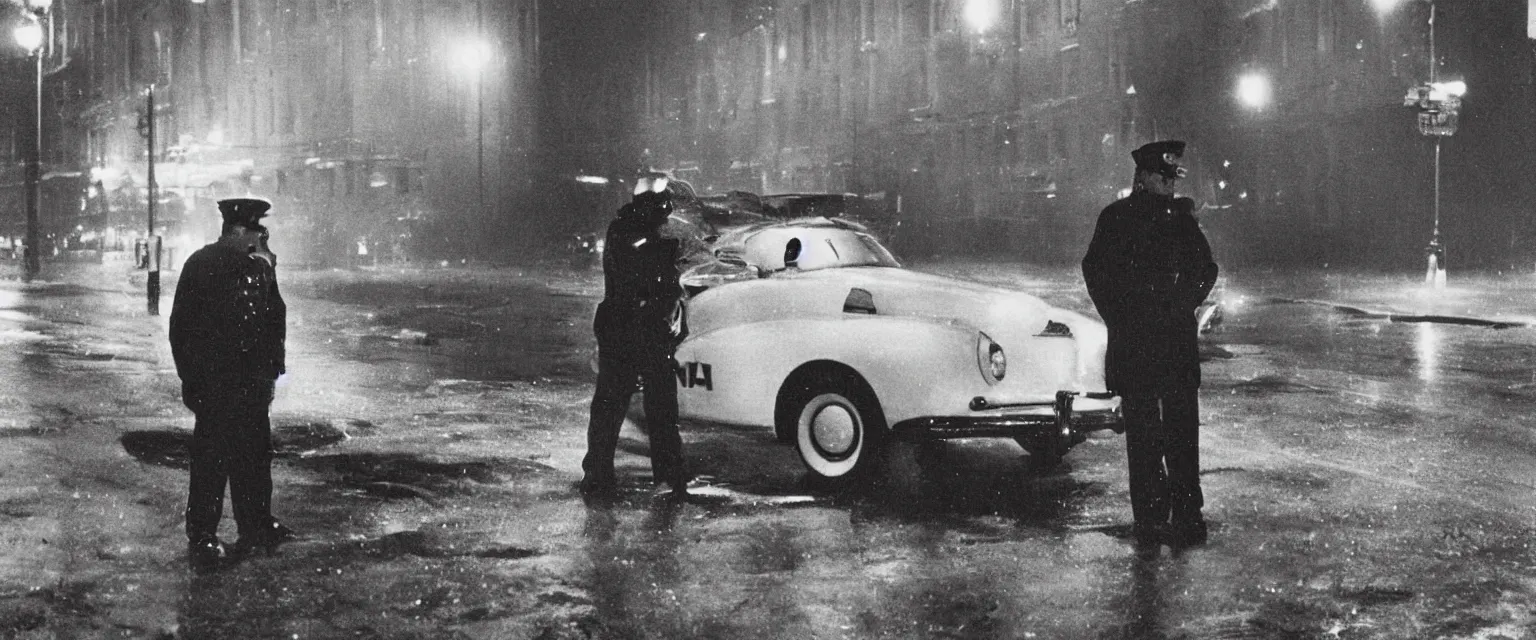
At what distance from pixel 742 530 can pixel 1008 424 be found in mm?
1500

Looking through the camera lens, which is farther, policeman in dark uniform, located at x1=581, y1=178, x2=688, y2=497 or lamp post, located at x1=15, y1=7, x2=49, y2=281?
lamp post, located at x1=15, y1=7, x2=49, y2=281

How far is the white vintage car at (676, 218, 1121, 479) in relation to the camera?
24.2ft

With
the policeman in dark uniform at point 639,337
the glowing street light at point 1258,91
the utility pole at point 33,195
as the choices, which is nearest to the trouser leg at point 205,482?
the policeman in dark uniform at point 639,337

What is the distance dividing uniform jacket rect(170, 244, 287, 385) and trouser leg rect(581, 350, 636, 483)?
190cm

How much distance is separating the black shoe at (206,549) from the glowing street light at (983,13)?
52.0 meters

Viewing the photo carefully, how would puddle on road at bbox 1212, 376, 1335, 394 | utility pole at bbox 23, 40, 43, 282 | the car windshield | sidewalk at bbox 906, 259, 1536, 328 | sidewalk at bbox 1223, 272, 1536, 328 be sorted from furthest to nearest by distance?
1. utility pole at bbox 23, 40, 43, 282
2. sidewalk at bbox 906, 259, 1536, 328
3. sidewalk at bbox 1223, 272, 1536, 328
4. puddle on road at bbox 1212, 376, 1335, 394
5. the car windshield

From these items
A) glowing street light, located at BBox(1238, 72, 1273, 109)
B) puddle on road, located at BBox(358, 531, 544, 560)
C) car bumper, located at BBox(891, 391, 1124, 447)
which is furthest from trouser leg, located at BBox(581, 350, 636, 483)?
glowing street light, located at BBox(1238, 72, 1273, 109)

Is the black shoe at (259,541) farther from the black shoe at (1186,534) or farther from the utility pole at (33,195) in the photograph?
the utility pole at (33,195)

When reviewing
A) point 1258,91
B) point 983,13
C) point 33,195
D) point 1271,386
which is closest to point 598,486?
point 1271,386

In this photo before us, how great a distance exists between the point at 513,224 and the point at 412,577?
57.3 m

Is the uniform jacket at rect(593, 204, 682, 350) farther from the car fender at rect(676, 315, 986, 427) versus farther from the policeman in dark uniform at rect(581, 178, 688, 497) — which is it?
the car fender at rect(676, 315, 986, 427)

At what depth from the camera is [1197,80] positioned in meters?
46.8

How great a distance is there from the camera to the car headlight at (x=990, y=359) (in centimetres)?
739

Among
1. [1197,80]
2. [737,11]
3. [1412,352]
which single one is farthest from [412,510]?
[737,11]
